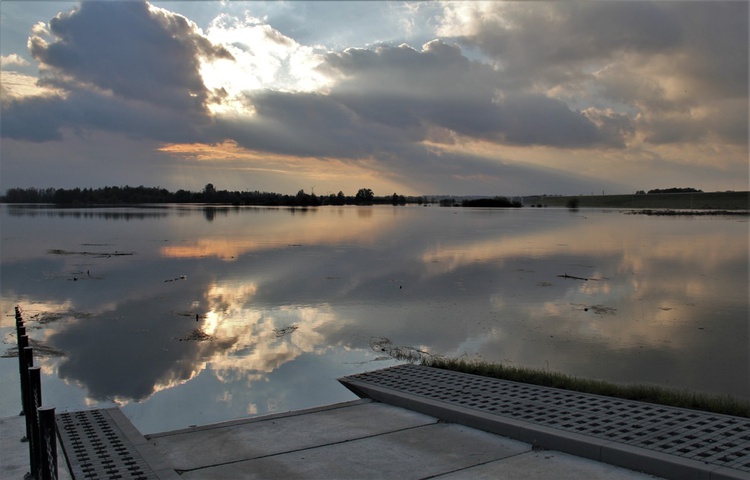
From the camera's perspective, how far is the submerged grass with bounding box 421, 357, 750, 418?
5809mm

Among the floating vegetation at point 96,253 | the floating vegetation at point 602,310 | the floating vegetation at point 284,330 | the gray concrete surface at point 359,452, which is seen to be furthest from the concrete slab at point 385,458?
the floating vegetation at point 96,253

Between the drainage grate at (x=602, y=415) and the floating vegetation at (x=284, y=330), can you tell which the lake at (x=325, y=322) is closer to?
the floating vegetation at (x=284, y=330)

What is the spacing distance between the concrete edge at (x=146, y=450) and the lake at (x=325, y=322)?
0.89 meters

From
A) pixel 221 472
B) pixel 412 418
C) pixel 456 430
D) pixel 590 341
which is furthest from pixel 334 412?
pixel 590 341

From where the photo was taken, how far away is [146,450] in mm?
4469

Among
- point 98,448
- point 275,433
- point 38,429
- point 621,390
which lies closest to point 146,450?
point 98,448

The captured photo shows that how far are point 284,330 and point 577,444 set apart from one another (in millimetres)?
6990

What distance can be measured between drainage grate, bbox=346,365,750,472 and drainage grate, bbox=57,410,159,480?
2.93 m

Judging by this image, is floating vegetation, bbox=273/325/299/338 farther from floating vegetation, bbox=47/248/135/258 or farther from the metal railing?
floating vegetation, bbox=47/248/135/258

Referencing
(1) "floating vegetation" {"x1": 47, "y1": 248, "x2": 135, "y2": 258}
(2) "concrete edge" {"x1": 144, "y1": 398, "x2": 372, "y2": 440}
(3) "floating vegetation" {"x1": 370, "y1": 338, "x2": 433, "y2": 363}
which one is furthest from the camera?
(1) "floating vegetation" {"x1": 47, "y1": 248, "x2": 135, "y2": 258}

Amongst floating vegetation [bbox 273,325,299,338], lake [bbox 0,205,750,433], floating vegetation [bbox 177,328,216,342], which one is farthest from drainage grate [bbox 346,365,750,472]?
floating vegetation [bbox 177,328,216,342]

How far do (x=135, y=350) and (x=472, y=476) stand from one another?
700cm

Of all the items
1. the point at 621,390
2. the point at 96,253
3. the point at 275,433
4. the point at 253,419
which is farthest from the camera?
the point at 96,253

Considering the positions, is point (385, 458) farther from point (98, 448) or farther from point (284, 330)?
point (284, 330)
